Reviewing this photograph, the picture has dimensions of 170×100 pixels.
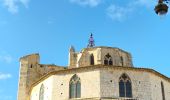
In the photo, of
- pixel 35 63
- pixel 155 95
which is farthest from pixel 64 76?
pixel 35 63

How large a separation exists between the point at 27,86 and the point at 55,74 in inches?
279

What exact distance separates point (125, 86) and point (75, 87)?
351 centimetres

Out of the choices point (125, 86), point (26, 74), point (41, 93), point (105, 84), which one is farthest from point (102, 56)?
point (26, 74)

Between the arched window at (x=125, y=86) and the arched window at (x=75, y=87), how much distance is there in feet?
9.57

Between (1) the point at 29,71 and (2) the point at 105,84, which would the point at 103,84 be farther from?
(1) the point at 29,71

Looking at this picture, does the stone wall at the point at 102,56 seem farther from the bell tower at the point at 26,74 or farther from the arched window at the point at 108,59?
the bell tower at the point at 26,74

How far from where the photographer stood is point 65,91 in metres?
24.9

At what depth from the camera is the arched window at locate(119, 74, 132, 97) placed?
2411 centimetres

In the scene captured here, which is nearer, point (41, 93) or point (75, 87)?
point (75, 87)

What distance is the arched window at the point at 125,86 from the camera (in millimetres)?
24109

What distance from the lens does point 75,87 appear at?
978 inches

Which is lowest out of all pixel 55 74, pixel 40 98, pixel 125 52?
pixel 40 98

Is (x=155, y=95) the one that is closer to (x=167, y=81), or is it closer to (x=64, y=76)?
(x=167, y=81)

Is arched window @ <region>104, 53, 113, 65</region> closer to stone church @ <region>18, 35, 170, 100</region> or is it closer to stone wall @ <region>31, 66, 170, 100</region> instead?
stone church @ <region>18, 35, 170, 100</region>
